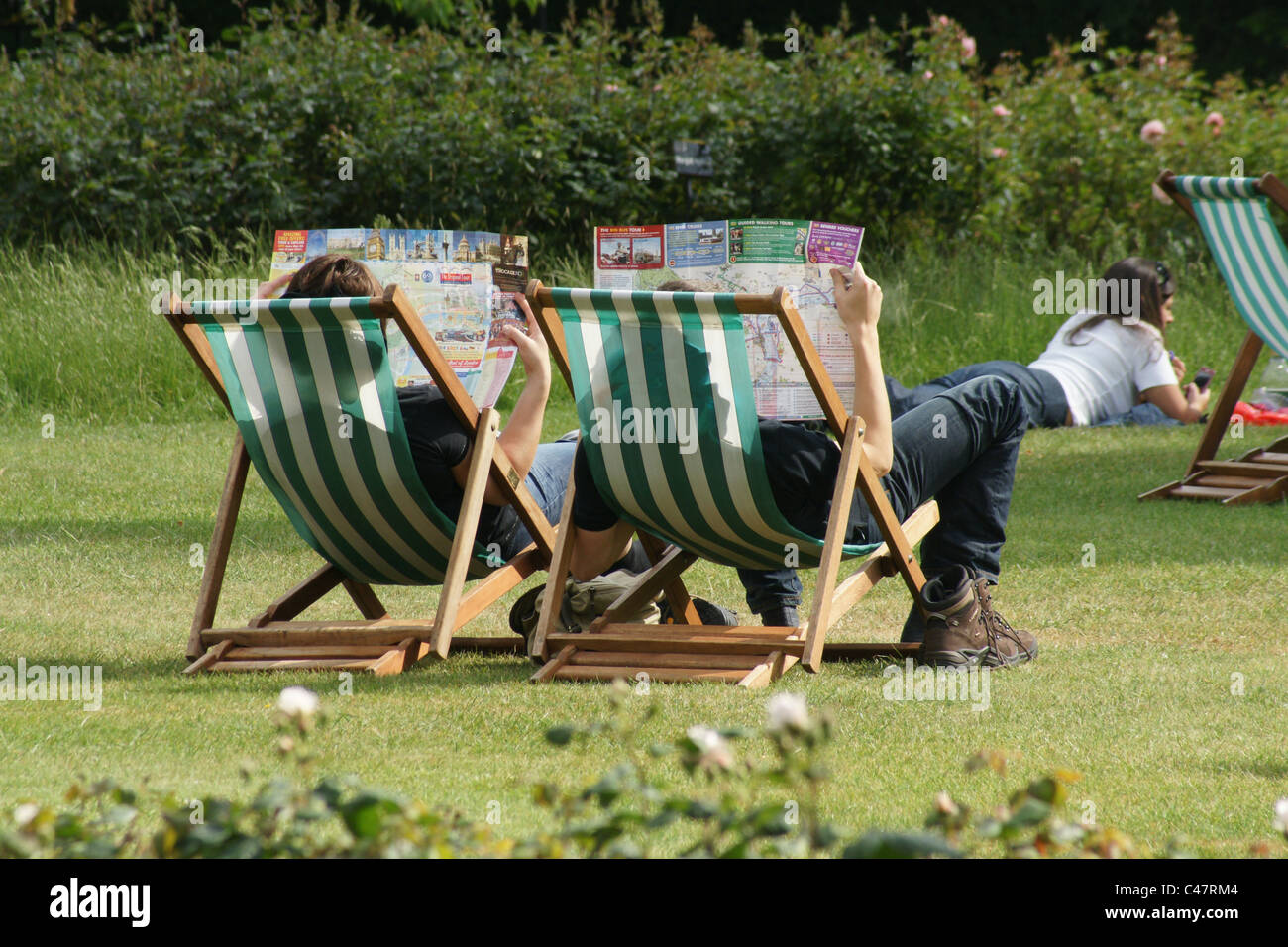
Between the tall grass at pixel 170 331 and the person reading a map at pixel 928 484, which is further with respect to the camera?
the tall grass at pixel 170 331

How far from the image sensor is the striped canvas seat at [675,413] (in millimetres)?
3818

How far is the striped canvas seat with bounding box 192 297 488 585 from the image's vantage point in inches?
157

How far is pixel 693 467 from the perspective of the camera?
3.90m

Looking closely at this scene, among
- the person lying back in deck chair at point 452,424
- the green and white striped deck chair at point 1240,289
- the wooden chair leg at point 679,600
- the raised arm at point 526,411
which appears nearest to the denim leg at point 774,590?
the wooden chair leg at point 679,600

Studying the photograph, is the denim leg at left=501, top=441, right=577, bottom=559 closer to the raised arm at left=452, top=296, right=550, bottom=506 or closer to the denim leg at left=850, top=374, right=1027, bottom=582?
the raised arm at left=452, top=296, right=550, bottom=506

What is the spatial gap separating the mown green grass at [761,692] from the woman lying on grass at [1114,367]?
0.99 ft

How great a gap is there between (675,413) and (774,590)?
1074mm

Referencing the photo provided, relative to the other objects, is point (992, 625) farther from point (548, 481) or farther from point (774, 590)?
point (548, 481)

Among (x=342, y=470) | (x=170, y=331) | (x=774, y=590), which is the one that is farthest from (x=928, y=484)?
(x=170, y=331)

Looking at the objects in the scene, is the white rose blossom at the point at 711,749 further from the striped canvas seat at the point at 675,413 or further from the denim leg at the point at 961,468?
the denim leg at the point at 961,468

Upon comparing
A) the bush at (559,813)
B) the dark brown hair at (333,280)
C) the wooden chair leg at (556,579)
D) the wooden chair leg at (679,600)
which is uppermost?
the dark brown hair at (333,280)

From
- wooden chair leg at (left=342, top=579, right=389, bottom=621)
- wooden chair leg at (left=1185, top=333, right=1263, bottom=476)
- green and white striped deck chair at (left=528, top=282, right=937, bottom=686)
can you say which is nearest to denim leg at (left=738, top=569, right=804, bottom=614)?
green and white striped deck chair at (left=528, top=282, right=937, bottom=686)
